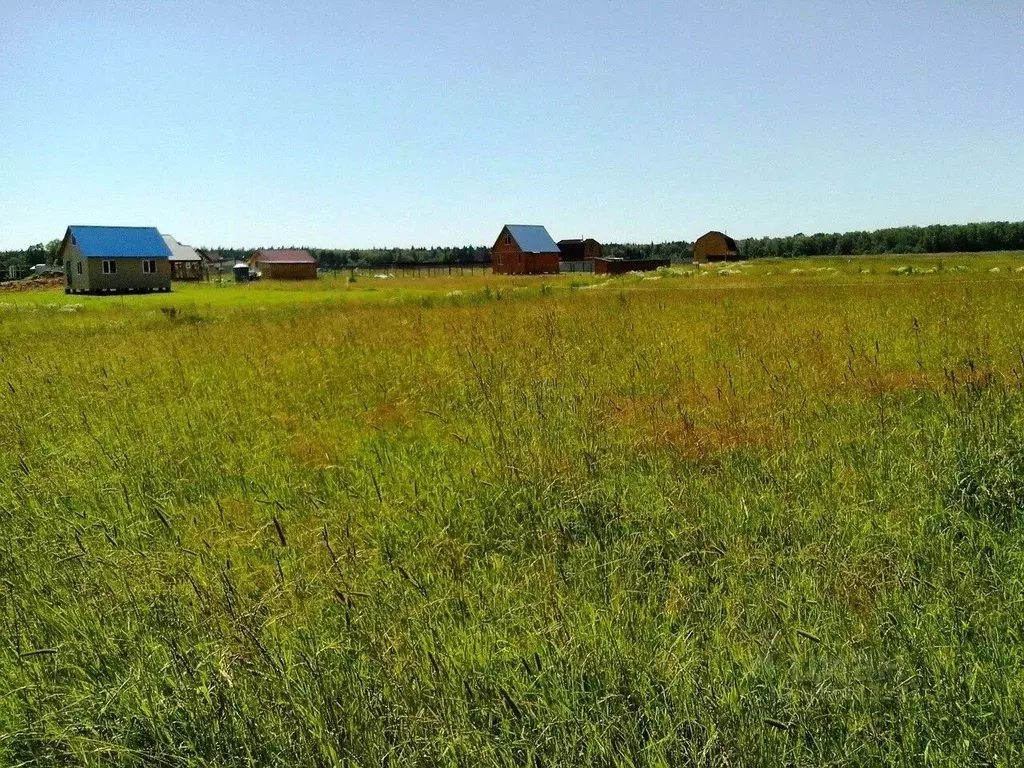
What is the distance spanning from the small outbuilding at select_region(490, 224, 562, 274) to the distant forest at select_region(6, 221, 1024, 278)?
1018 inches

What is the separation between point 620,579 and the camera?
149 inches

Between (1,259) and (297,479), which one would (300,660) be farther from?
(1,259)

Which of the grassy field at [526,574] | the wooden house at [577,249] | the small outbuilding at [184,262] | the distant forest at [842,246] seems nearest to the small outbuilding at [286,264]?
the small outbuilding at [184,262]

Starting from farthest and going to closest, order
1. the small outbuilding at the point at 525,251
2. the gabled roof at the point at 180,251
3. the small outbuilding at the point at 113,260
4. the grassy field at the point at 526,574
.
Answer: the gabled roof at the point at 180,251
the small outbuilding at the point at 525,251
the small outbuilding at the point at 113,260
the grassy field at the point at 526,574

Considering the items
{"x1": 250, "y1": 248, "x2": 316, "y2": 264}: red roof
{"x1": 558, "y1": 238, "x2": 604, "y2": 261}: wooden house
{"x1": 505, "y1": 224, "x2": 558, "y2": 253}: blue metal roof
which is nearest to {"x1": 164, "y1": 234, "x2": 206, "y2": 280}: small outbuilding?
{"x1": 250, "y1": 248, "x2": 316, "y2": 264}: red roof

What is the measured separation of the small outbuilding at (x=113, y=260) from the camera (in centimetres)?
6084

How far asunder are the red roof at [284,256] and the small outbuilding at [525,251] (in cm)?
2816

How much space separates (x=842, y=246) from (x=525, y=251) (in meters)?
58.2

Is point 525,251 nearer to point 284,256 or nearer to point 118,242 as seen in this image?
point 284,256

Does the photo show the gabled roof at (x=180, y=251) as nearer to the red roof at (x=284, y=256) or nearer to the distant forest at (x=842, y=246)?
the red roof at (x=284, y=256)

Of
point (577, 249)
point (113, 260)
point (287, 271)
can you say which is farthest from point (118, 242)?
point (577, 249)

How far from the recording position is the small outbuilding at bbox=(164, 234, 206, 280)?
95.3 metres

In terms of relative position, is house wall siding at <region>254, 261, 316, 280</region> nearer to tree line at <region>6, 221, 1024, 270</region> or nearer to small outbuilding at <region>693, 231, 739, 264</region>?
tree line at <region>6, 221, 1024, 270</region>

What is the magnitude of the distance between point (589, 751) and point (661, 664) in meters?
0.56
